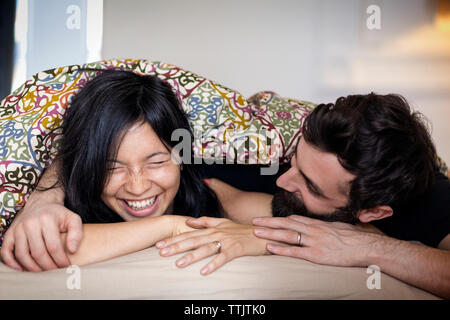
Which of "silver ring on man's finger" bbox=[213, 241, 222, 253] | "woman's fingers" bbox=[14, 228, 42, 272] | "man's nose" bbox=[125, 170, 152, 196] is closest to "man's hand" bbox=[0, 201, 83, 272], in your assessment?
"woman's fingers" bbox=[14, 228, 42, 272]

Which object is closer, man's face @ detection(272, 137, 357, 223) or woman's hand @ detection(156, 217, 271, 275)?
woman's hand @ detection(156, 217, 271, 275)

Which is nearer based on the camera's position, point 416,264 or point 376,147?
point 416,264

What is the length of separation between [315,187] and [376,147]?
0.21 meters

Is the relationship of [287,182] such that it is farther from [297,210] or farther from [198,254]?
[198,254]

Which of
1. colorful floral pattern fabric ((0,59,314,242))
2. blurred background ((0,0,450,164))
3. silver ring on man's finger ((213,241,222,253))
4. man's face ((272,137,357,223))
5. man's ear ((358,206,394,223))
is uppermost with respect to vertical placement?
blurred background ((0,0,450,164))

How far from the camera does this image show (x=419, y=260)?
0.91 m

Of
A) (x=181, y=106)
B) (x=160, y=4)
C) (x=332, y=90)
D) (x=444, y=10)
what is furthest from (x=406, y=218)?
(x=444, y=10)

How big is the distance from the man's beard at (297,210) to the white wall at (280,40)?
1.22m

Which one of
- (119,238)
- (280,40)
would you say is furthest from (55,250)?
(280,40)

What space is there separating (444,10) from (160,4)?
183 cm

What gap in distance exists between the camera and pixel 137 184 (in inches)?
41.8

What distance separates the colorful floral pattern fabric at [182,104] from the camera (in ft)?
3.57

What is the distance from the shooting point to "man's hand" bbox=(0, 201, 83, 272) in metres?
0.86

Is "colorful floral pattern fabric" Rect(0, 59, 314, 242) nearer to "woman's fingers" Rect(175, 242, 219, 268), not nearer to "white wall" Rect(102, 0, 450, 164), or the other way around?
"woman's fingers" Rect(175, 242, 219, 268)
